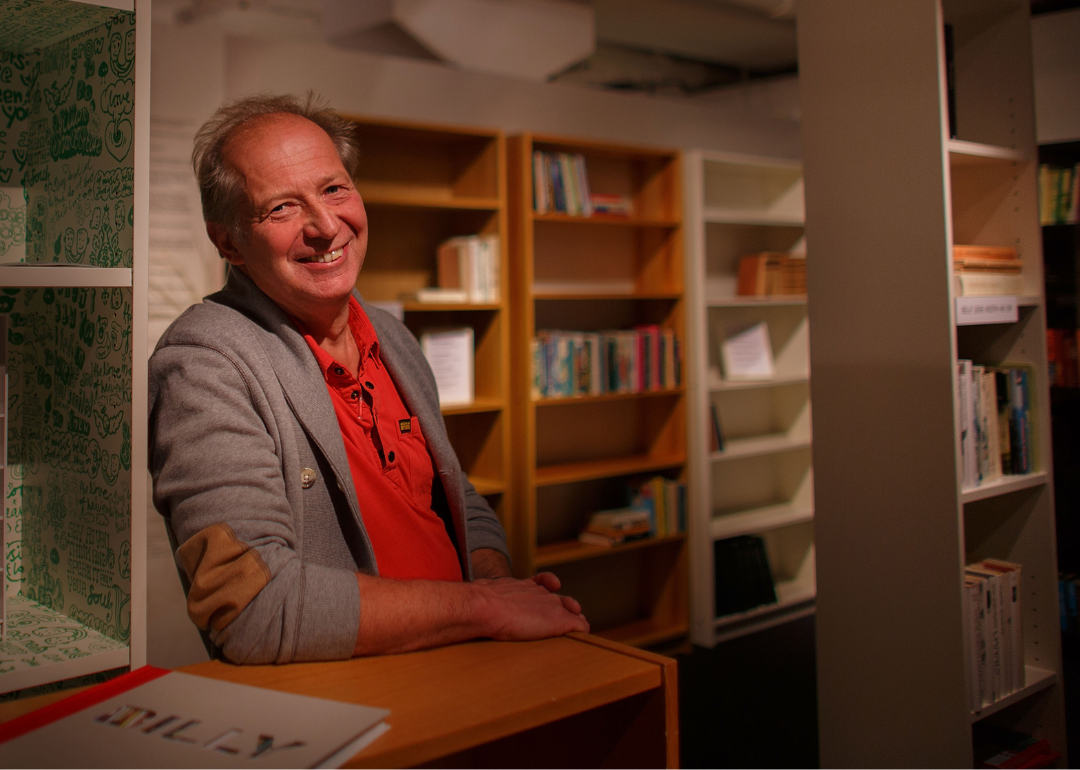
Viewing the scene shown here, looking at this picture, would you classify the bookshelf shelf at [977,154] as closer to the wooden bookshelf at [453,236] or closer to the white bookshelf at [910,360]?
the white bookshelf at [910,360]

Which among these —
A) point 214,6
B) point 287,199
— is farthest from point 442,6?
point 287,199

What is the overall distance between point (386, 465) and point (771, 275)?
12.7ft

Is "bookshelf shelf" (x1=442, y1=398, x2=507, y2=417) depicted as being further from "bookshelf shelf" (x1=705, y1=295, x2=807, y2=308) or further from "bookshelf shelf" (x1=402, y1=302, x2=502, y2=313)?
"bookshelf shelf" (x1=705, y1=295, x2=807, y2=308)

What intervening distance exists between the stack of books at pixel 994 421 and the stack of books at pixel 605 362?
6.48ft

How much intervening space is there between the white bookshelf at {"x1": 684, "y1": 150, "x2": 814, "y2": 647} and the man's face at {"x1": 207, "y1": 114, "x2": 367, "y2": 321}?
3226 mm

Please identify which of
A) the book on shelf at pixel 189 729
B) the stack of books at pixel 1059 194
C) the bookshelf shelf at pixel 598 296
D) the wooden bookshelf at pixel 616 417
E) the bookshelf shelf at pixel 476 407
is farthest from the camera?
the wooden bookshelf at pixel 616 417

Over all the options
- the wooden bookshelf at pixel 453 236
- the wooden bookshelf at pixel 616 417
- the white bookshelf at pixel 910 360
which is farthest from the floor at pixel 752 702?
the wooden bookshelf at pixel 453 236

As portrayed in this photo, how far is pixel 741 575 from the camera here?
4.77 m

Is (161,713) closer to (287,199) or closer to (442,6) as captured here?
(287,199)

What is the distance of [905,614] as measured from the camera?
2.27 m

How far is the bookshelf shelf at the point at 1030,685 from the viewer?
2.32 meters

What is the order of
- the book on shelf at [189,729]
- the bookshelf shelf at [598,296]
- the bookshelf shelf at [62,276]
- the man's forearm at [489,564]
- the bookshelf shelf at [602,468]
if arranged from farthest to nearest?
1. the bookshelf shelf at [602,468]
2. the bookshelf shelf at [598,296]
3. the man's forearm at [489,564]
4. the bookshelf shelf at [62,276]
5. the book on shelf at [189,729]

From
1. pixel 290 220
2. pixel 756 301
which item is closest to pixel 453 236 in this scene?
pixel 756 301

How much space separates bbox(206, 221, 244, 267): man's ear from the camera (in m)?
1.56
